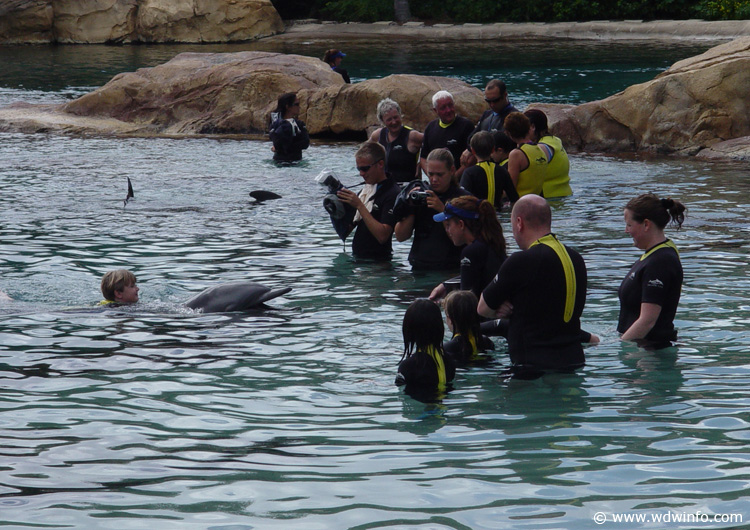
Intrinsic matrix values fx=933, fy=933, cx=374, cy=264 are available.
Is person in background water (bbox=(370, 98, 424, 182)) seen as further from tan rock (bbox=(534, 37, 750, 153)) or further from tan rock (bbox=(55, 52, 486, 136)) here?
tan rock (bbox=(55, 52, 486, 136))

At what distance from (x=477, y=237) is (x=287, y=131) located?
9.56 meters

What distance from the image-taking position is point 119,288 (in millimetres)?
7996

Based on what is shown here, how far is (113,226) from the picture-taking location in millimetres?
11586

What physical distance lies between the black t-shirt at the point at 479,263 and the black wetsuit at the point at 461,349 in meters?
0.46

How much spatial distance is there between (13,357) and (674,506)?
4.84m

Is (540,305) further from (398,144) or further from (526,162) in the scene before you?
(398,144)

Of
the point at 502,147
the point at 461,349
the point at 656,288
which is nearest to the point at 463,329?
the point at 461,349

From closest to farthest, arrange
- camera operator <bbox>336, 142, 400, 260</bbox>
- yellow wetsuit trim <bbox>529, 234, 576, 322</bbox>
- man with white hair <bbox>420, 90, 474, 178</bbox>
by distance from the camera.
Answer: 1. yellow wetsuit trim <bbox>529, 234, 576, 322</bbox>
2. camera operator <bbox>336, 142, 400, 260</bbox>
3. man with white hair <bbox>420, 90, 474, 178</bbox>

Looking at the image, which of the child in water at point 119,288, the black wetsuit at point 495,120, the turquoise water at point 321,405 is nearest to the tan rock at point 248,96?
the black wetsuit at point 495,120

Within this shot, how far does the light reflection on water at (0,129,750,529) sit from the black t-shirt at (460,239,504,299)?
2.09 ft

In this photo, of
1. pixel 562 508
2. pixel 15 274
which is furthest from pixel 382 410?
pixel 15 274

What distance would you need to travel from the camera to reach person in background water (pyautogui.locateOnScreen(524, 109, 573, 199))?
36.7 feet

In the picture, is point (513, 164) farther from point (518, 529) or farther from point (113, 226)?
point (518, 529)

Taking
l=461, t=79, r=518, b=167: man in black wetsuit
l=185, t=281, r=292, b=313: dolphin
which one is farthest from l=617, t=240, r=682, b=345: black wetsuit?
l=461, t=79, r=518, b=167: man in black wetsuit
